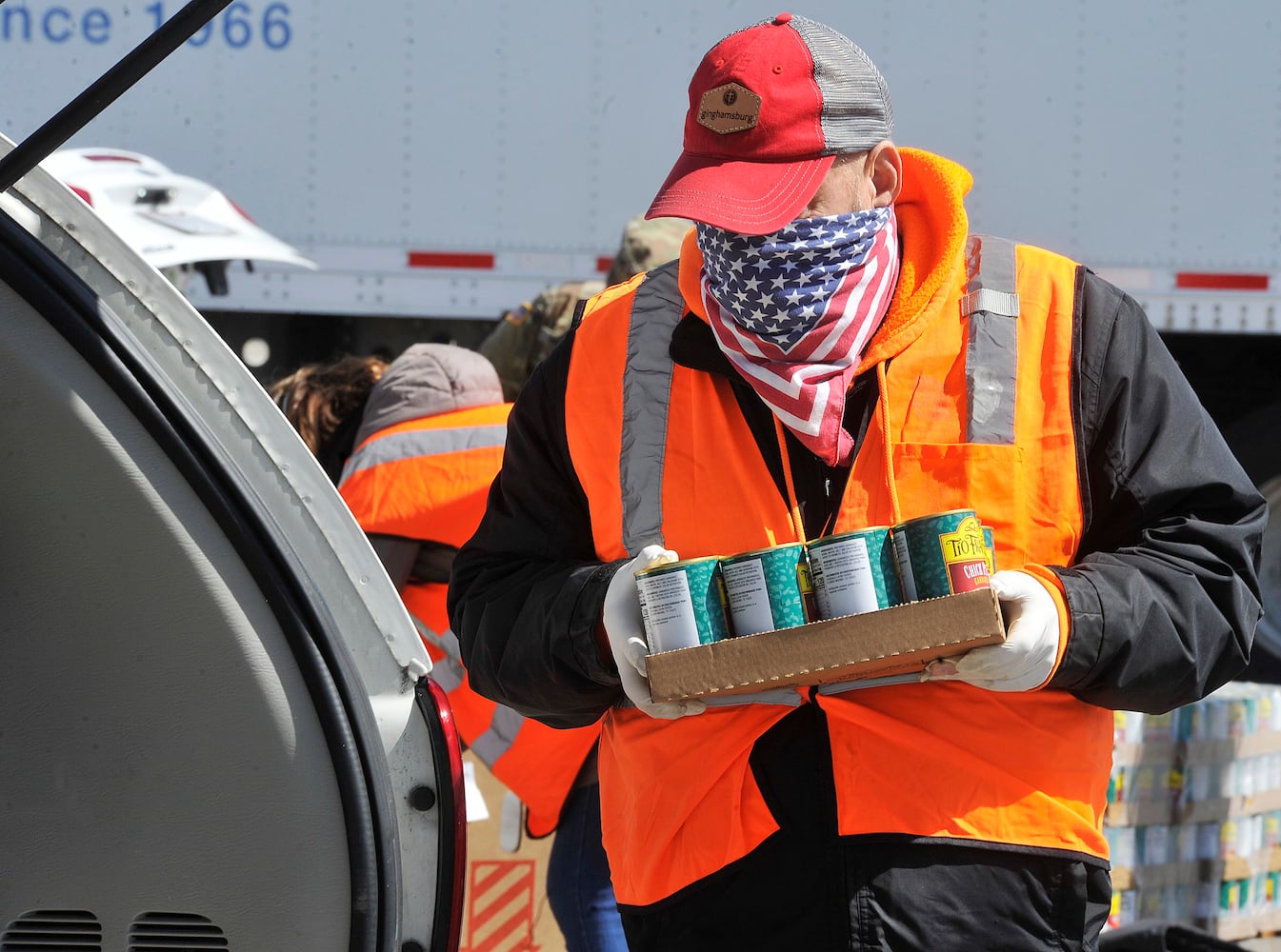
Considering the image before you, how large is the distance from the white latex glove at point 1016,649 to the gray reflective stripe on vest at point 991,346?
21 centimetres

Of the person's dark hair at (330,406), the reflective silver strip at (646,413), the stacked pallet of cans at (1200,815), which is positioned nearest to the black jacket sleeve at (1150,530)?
the reflective silver strip at (646,413)

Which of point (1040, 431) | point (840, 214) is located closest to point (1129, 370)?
point (1040, 431)

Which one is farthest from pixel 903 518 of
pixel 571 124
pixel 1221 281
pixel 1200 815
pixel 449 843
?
pixel 1221 281

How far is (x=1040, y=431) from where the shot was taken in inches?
70.7

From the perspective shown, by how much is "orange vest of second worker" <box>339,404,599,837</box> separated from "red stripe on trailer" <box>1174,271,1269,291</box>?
3533mm

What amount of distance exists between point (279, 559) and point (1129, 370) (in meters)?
1.05

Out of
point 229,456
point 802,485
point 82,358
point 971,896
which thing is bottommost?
point 971,896

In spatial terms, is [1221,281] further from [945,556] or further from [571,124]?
[945,556]

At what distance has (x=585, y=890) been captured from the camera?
2891 mm

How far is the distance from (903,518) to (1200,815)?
273 cm

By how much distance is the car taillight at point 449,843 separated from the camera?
1.67 metres

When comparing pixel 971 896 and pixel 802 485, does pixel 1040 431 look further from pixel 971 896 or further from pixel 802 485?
pixel 971 896

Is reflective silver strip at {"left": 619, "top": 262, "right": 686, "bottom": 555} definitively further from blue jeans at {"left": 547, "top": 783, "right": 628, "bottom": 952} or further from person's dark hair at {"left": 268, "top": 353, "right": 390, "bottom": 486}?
person's dark hair at {"left": 268, "top": 353, "right": 390, "bottom": 486}

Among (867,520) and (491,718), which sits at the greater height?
(867,520)
